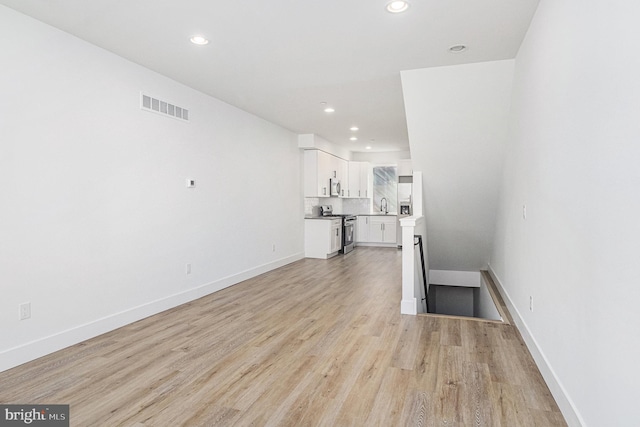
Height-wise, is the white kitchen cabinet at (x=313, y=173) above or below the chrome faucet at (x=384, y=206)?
above

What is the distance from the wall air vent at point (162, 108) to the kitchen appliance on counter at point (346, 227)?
4607mm

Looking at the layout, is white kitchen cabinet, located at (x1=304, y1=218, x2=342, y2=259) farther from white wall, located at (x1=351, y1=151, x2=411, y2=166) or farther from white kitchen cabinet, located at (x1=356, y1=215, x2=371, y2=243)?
white wall, located at (x1=351, y1=151, x2=411, y2=166)

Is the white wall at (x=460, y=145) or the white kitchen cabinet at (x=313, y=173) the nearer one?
the white wall at (x=460, y=145)

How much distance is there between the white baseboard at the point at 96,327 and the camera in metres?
2.86

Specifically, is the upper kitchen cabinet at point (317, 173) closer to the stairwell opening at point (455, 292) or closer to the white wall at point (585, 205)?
the stairwell opening at point (455, 292)

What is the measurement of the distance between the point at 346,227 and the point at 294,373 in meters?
6.31

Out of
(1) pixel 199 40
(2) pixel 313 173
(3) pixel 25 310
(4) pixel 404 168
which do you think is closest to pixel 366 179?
(4) pixel 404 168

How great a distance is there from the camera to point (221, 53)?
3629mm

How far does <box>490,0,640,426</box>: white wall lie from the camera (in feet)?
4.58

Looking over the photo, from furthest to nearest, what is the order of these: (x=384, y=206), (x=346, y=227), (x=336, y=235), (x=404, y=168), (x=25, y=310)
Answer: (x=384, y=206)
(x=404, y=168)
(x=346, y=227)
(x=336, y=235)
(x=25, y=310)

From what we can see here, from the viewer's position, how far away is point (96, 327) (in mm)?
3473

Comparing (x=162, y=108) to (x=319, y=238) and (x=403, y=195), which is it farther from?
(x=403, y=195)

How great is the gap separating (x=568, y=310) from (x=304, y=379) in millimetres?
1705

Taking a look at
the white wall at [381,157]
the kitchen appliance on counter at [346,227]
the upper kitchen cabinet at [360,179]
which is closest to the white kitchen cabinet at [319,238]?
the kitchen appliance on counter at [346,227]
